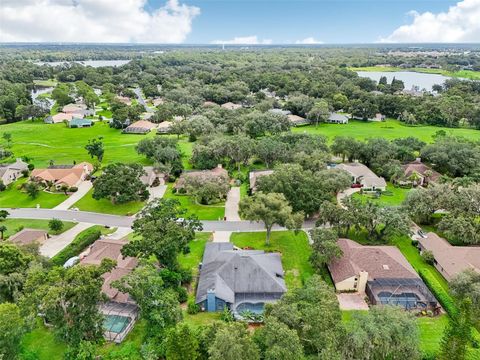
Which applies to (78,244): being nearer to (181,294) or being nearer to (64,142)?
(181,294)

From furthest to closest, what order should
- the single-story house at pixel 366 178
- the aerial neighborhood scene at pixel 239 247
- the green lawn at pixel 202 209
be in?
the single-story house at pixel 366 178, the green lawn at pixel 202 209, the aerial neighborhood scene at pixel 239 247

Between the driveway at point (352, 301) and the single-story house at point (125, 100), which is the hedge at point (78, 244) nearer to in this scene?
the driveway at point (352, 301)

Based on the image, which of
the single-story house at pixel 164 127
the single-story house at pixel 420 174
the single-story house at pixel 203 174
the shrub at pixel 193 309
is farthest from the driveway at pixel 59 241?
the single-story house at pixel 420 174

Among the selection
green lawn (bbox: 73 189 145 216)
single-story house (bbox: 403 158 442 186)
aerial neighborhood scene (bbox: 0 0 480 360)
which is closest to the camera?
aerial neighborhood scene (bbox: 0 0 480 360)

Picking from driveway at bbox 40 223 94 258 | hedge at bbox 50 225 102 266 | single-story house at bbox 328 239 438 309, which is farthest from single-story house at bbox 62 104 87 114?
single-story house at bbox 328 239 438 309

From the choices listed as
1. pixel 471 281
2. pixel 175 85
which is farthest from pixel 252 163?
pixel 175 85

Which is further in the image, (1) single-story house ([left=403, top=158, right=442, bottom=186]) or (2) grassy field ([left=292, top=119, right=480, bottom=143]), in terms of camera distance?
(2) grassy field ([left=292, top=119, right=480, bottom=143])

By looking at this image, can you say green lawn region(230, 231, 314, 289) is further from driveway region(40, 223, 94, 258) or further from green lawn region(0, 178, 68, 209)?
green lawn region(0, 178, 68, 209)

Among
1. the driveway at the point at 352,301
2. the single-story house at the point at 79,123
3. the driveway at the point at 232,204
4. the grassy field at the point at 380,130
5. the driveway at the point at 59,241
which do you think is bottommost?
the grassy field at the point at 380,130
